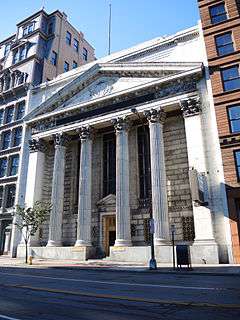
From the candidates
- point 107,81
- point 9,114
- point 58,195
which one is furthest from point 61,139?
point 9,114

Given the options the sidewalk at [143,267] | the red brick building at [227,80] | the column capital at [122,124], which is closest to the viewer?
the sidewalk at [143,267]

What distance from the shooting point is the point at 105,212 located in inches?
1115

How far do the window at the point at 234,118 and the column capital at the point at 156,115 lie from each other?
19.1ft

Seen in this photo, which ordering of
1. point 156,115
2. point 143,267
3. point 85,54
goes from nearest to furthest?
point 143,267 → point 156,115 → point 85,54

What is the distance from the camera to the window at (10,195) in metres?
34.7

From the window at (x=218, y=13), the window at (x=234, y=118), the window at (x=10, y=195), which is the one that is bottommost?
the window at (x=10, y=195)

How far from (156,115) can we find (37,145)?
48.8ft

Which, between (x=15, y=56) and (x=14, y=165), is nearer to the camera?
(x=14, y=165)

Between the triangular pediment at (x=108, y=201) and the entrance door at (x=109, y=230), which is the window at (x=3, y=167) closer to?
A: the triangular pediment at (x=108, y=201)

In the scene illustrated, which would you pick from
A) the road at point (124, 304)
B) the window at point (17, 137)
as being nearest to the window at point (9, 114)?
the window at point (17, 137)

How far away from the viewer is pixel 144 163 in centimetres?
2828

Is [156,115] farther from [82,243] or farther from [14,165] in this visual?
[14,165]

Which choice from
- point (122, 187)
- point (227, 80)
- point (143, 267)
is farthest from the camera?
point (122, 187)

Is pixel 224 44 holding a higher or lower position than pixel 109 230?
higher
